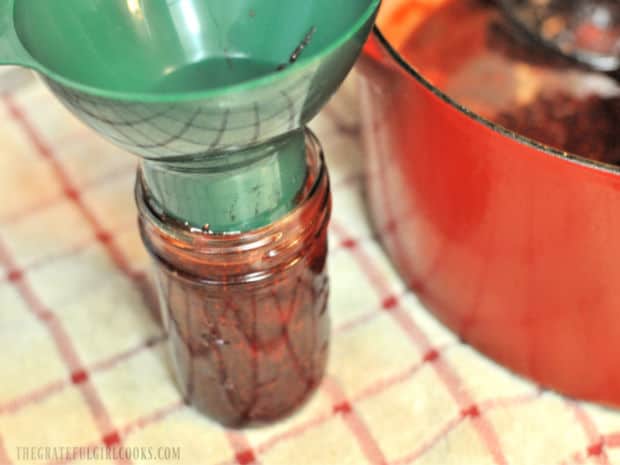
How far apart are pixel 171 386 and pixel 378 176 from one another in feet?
0.62

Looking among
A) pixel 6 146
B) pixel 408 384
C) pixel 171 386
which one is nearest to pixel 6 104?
pixel 6 146

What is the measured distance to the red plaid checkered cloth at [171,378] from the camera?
50cm

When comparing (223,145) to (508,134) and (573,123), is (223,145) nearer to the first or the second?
(508,134)

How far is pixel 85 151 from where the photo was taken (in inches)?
26.2

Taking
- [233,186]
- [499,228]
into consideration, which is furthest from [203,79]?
[499,228]

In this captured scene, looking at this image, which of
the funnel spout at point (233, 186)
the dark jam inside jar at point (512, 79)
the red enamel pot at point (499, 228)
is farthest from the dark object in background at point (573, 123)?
the funnel spout at point (233, 186)

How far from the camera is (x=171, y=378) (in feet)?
1.77

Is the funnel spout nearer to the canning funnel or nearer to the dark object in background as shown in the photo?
the canning funnel

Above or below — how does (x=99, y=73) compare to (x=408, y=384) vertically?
above

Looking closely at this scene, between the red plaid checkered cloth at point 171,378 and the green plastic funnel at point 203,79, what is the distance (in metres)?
0.16

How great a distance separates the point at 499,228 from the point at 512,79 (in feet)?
0.76

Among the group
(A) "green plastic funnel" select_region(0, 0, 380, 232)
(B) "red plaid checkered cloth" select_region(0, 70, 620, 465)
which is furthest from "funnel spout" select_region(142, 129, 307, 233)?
(B) "red plaid checkered cloth" select_region(0, 70, 620, 465)

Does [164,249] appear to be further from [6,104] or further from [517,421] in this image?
[6,104]

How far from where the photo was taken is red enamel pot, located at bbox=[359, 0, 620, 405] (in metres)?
0.41
